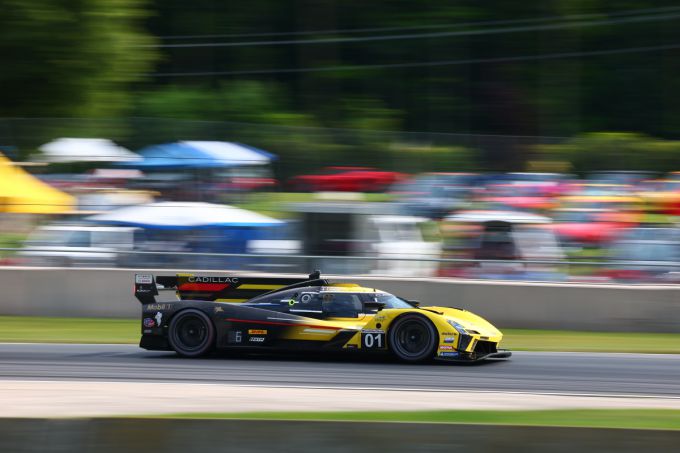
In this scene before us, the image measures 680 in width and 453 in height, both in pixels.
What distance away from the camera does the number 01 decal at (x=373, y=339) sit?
37.0 feet

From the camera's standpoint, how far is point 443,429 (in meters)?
5.42

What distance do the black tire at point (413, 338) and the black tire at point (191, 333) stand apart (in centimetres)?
211

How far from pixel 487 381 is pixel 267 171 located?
764 cm

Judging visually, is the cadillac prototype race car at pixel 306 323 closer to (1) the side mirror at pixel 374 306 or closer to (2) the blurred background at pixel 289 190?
Answer: (1) the side mirror at pixel 374 306

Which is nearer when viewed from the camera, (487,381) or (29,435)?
(29,435)

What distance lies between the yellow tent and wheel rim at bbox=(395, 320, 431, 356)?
741 cm

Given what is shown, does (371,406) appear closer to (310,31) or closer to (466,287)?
(466,287)

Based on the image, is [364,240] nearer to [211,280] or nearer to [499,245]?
[499,245]

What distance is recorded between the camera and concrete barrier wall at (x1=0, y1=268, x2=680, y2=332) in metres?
15.1

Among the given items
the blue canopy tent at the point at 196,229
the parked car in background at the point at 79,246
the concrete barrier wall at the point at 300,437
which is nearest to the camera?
the concrete barrier wall at the point at 300,437

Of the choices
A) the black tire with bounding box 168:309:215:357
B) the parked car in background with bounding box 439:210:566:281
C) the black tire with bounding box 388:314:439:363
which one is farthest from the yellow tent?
the black tire with bounding box 388:314:439:363

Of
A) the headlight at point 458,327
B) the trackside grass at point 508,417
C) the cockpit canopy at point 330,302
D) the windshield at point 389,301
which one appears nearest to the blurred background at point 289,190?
the windshield at point 389,301

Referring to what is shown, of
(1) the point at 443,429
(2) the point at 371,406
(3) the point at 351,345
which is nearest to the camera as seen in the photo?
(1) the point at 443,429

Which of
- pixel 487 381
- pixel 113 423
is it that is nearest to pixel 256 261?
pixel 487 381
